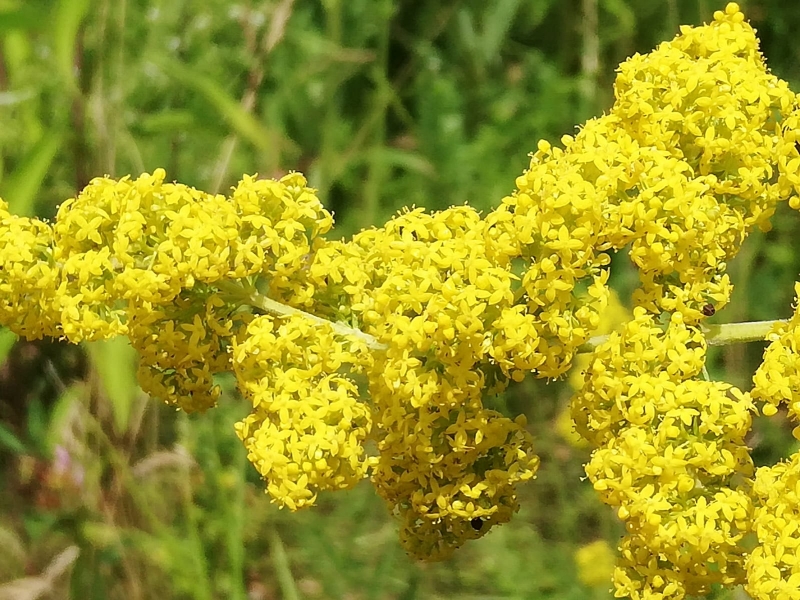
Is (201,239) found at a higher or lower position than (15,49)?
lower

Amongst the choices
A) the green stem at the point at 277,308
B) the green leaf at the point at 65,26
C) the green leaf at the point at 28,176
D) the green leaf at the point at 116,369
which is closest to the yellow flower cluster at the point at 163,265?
the green stem at the point at 277,308

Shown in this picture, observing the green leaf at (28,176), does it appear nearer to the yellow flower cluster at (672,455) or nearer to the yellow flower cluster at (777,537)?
the yellow flower cluster at (672,455)

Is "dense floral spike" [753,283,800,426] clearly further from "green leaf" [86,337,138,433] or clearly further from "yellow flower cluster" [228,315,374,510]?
"green leaf" [86,337,138,433]

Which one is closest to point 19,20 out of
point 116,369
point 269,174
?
point 116,369

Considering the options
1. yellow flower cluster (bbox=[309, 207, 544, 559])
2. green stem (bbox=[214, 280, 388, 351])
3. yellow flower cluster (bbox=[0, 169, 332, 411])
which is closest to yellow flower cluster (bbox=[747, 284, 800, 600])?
yellow flower cluster (bbox=[309, 207, 544, 559])

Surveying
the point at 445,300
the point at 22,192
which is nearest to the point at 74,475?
the point at 22,192

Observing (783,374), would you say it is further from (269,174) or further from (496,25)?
(496,25)

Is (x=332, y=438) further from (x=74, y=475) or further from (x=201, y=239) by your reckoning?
(x=74, y=475)
